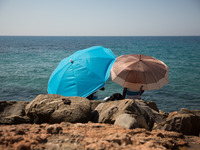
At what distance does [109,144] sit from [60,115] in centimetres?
178

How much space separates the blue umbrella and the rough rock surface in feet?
8.07

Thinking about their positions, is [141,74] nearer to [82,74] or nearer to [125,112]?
[82,74]

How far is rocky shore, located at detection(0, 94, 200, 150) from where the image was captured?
2299mm

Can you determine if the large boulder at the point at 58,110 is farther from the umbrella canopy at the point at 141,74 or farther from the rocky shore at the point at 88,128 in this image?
the umbrella canopy at the point at 141,74

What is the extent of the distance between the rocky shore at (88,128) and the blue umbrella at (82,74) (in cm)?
82

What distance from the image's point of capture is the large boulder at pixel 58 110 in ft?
12.2

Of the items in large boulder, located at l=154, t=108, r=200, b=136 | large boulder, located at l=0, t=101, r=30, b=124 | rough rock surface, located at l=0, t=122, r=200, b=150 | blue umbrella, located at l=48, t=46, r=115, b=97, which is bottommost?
large boulder, located at l=0, t=101, r=30, b=124

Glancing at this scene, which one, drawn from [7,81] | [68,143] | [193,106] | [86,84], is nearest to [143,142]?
[68,143]

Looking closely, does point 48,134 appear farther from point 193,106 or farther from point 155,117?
point 193,106

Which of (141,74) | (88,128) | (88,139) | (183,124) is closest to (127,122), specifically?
(88,128)

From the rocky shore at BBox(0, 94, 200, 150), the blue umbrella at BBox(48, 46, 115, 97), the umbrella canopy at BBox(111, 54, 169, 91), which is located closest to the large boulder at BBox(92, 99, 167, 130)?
the rocky shore at BBox(0, 94, 200, 150)

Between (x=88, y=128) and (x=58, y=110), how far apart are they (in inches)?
47.3

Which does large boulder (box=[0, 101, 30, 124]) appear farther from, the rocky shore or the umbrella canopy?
the umbrella canopy

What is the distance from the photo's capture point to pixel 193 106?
10641 millimetres
